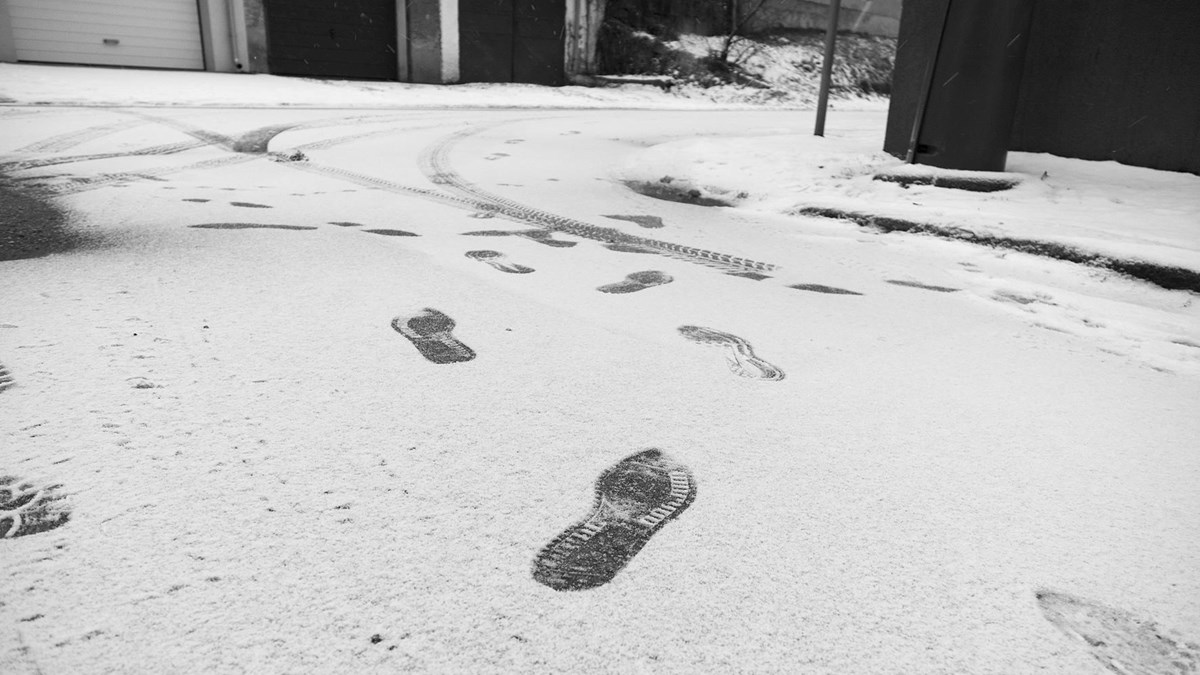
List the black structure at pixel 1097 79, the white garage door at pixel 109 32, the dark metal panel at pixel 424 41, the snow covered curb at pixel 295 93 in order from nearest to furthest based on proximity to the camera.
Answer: the black structure at pixel 1097 79 → the snow covered curb at pixel 295 93 → the white garage door at pixel 109 32 → the dark metal panel at pixel 424 41

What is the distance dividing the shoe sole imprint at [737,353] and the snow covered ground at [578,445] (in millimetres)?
11

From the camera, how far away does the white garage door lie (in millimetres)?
9398

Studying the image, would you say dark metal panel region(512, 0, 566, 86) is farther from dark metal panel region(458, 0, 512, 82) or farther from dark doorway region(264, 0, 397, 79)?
dark doorway region(264, 0, 397, 79)

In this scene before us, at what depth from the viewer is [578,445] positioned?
1.15 metres

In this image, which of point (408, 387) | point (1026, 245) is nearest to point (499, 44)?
point (1026, 245)

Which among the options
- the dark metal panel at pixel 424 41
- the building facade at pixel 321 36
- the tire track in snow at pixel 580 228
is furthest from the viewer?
the dark metal panel at pixel 424 41

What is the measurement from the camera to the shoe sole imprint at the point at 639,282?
2.05 metres

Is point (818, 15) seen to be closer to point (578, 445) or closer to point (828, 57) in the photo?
point (828, 57)

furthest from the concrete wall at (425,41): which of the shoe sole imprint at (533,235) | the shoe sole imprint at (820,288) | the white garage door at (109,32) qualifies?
the shoe sole imprint at (820,288)

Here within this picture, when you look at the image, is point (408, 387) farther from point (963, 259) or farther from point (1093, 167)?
point (1093, 167)

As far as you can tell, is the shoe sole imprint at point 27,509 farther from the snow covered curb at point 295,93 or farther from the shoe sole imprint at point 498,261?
the snow covered curb at point 295,93

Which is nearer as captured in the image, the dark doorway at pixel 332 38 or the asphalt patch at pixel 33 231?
the asphalt patch at pixel 33 231

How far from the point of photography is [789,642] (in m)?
0.78

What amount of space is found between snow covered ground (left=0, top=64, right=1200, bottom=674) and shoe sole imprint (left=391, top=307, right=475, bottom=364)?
3cm
